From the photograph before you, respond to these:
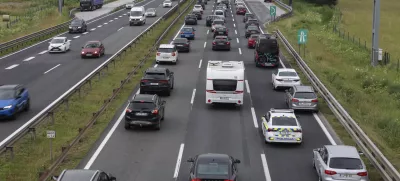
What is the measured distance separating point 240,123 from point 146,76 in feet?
27.4

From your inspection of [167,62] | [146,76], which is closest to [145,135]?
[146,76]

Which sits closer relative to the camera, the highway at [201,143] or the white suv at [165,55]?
the highway at [201,143]

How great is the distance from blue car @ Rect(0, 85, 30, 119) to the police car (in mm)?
12670

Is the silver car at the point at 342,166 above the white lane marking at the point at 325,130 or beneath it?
above

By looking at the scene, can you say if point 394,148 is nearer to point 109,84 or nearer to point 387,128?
point 387,128

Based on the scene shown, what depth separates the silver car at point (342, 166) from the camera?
66.3ft

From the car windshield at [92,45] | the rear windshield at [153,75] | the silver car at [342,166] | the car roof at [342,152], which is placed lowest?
the silver car at [342,166]

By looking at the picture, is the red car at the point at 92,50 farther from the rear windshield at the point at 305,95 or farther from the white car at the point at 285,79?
the rear windshield at the point at 305,95

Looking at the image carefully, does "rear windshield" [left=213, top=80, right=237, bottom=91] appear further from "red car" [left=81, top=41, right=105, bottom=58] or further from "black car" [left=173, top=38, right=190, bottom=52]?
"black car" [left=173, top=38, right=190, bottom=52]

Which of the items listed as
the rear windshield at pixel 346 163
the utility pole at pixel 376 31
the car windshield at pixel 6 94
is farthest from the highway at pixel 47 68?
the utility pole at pixel 376 31

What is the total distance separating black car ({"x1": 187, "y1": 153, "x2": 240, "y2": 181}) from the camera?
61.6ft

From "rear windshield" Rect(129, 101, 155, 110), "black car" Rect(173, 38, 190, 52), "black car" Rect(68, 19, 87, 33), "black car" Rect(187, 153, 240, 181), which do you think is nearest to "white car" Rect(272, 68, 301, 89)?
"rear windshield" Rect(129, 101, 155, 110)

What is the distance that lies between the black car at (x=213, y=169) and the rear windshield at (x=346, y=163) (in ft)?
11.8

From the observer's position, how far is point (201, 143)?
26.6 m
